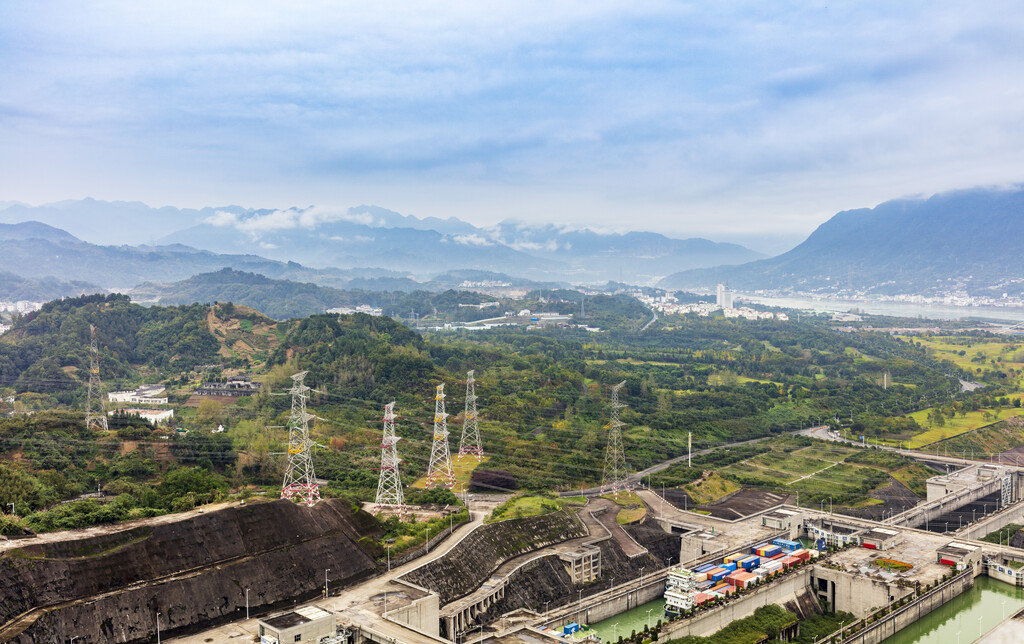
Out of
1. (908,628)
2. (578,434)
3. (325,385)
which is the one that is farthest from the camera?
(325,385)

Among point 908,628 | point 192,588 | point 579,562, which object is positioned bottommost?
point 908,628

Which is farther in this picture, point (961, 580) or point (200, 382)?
point (200, 382)

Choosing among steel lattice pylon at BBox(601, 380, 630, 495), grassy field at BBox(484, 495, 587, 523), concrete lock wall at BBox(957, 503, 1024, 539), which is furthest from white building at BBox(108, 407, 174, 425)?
concrete lock wall at BBox(957, 503, 1024, 539)

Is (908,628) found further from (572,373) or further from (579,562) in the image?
(572,373)

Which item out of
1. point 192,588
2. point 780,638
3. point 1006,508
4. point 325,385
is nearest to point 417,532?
point 192,588

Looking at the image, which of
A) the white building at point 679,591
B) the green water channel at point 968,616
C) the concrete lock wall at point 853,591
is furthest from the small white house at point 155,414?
the green water channel at point 968,616

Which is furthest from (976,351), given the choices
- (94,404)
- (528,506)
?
(94,404)

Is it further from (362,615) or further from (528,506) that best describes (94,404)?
(362,615)
